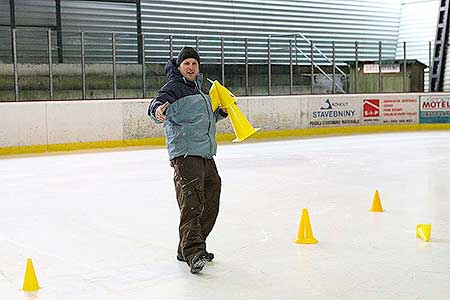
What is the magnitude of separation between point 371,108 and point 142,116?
7387 mm

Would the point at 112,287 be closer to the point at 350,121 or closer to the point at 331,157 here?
the point at 331,157

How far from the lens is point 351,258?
520 cm

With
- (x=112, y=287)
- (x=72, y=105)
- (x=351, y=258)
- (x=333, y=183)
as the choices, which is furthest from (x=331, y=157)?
(x=112, y=287)

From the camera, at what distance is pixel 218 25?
23.0 m

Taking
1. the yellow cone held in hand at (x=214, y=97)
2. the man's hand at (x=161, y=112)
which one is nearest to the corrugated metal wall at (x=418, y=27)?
the yellow cone held in hand at (x=214, y=97)

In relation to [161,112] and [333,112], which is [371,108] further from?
[161,112]

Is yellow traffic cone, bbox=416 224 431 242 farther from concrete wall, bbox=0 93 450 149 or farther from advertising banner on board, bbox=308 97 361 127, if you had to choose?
advertising banner on board, bbox=308 97 361 127

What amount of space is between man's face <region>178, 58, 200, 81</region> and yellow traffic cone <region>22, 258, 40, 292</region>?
1.61m

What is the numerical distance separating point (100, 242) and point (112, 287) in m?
1.45

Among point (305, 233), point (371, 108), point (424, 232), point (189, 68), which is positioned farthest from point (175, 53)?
point (189, 68)

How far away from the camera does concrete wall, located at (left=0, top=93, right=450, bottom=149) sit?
48.2ft

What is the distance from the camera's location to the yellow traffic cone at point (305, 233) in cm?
576

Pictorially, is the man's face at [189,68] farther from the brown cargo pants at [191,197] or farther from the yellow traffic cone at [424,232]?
the yellow traffic cone at [424,232]

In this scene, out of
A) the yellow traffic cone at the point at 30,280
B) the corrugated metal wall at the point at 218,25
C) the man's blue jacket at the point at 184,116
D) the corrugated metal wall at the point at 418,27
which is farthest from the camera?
the corrugated metal wall at the point at 418,27
